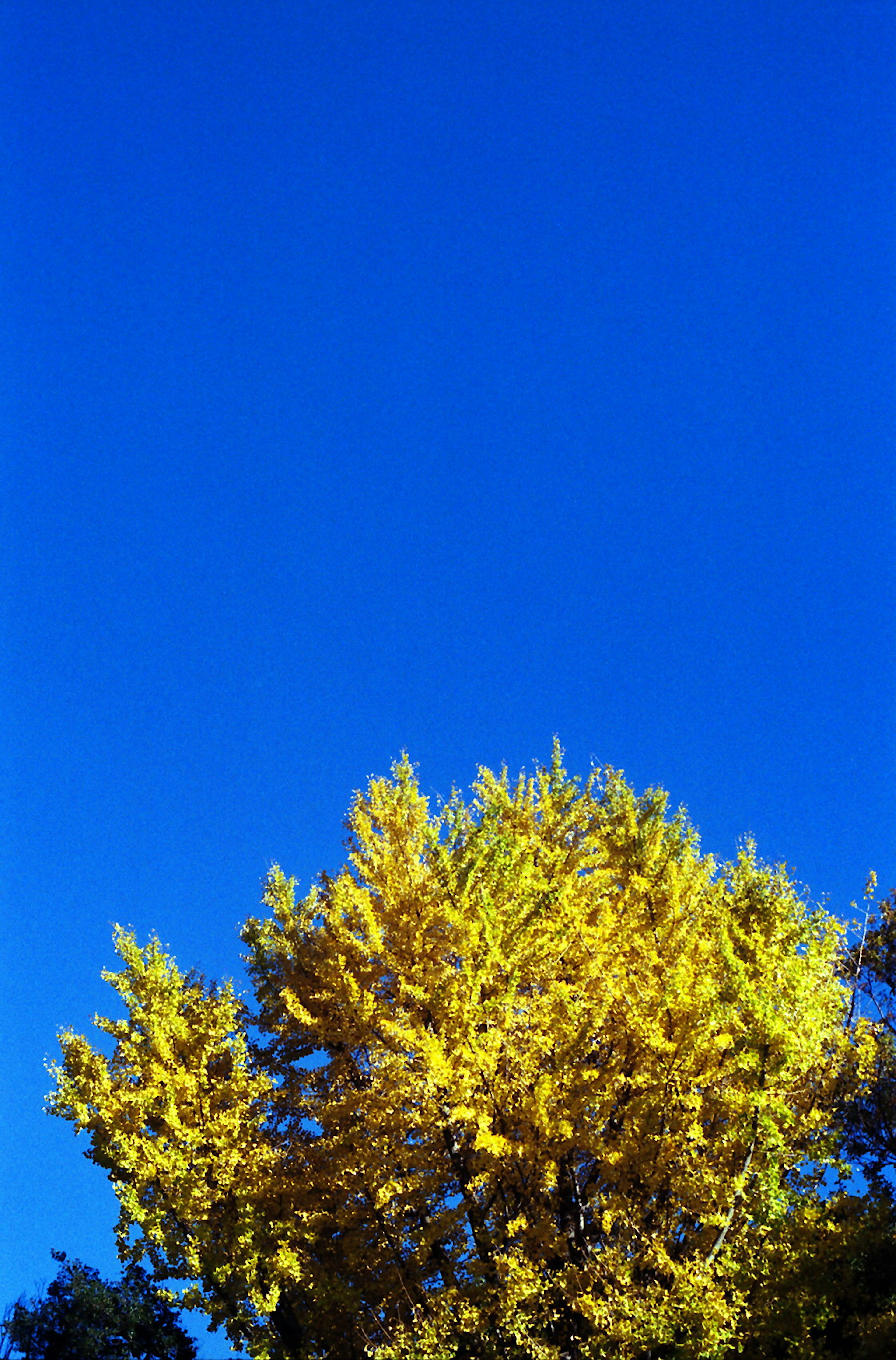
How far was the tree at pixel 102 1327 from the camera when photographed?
1783 cm

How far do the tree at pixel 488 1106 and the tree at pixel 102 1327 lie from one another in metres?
6.94

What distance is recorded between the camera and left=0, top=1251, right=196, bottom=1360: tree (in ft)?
58.5

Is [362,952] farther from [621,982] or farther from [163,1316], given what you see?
[163,1316]

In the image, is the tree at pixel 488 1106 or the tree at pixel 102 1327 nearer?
the tree at pixel 488 1106

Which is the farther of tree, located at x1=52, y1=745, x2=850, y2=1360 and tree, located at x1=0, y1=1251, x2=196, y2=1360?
tree, located at x1=0, y1=1251, x2=196, y2=1360

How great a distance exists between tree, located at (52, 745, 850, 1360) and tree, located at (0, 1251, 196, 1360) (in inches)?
273

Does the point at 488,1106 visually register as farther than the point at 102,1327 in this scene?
No

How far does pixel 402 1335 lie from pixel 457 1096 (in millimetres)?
2523

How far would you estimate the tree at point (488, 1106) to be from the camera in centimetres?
1048

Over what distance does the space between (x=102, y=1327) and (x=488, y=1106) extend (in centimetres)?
1162

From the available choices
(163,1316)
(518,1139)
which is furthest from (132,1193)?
(163,1316)

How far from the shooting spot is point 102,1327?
1795cm

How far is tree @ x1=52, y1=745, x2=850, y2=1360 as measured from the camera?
10.5 metres

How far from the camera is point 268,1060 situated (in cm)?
1509
